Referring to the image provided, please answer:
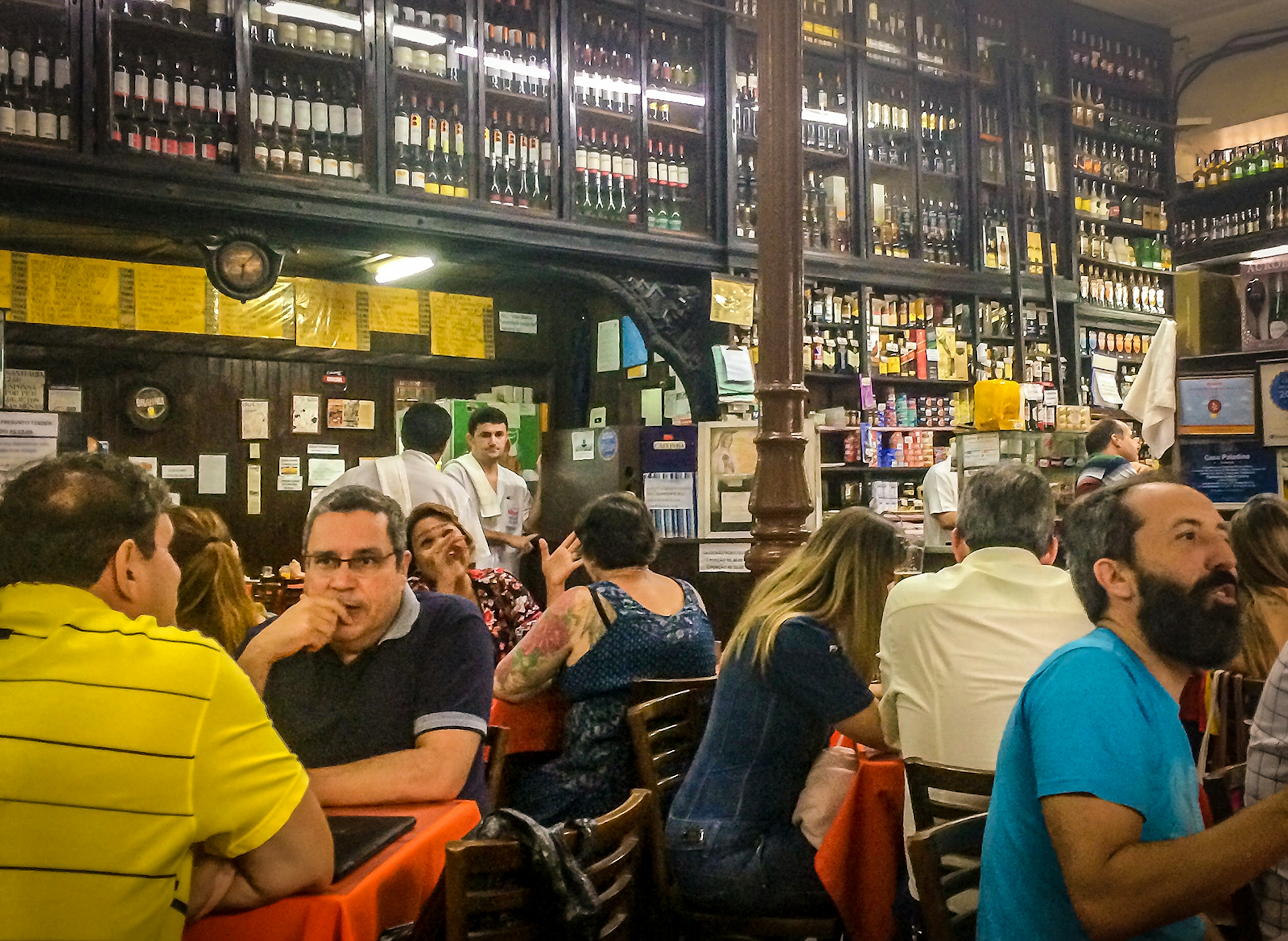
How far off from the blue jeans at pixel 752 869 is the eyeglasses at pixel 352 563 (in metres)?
0.86

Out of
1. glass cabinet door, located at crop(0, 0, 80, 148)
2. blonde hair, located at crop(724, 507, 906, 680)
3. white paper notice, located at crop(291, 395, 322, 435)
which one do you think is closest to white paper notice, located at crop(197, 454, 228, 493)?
white paper notice, located at crop(291, 395, 322, 435)

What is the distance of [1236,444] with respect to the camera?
532cm

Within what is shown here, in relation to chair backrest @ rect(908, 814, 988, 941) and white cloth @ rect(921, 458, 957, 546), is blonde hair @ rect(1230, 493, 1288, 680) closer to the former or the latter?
chair backrest @ rect(908, 814, 988, 941)

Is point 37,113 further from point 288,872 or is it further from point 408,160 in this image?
point 288,872

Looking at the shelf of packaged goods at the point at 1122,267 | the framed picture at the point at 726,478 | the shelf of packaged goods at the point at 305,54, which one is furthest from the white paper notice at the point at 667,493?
the shelf of packaged goods at the point at 1122,267

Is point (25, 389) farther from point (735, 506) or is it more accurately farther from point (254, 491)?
point (735, 506)

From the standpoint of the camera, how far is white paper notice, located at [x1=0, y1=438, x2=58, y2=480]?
507cm

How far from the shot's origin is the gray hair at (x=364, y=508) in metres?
2.59

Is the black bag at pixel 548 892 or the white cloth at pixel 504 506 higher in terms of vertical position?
the white cloth at pixel 504 506

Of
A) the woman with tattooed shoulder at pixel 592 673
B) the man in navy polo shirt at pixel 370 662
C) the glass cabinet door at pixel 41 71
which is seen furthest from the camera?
the glass cabinet door at pixel 41 71

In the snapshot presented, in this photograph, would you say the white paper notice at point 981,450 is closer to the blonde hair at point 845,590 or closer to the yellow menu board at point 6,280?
the blonde hair at point 845,590

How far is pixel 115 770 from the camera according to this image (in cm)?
148

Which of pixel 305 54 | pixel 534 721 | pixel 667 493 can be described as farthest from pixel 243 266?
pixel 534 721

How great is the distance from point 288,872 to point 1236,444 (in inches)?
193
